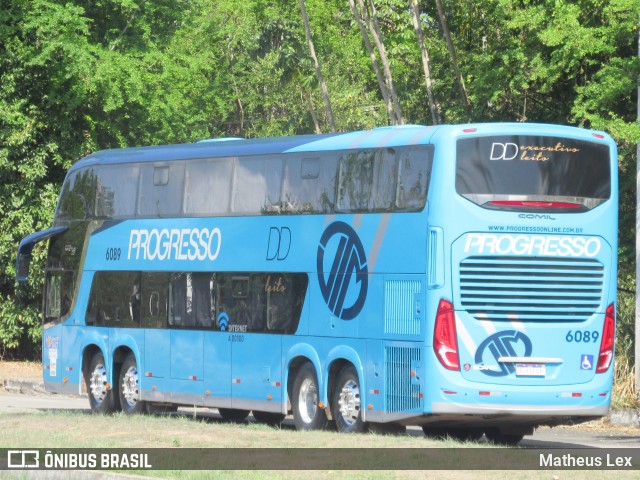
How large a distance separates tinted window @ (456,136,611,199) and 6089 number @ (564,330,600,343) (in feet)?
5.59

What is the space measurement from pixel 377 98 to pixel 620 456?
124 ft

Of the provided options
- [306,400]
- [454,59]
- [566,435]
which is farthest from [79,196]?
[454,59]

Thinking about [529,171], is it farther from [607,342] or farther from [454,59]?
[454,59]

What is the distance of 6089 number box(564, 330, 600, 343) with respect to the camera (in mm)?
17484

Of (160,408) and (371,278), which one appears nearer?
(371,278)

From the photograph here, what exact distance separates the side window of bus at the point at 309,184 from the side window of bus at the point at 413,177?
1551 mm

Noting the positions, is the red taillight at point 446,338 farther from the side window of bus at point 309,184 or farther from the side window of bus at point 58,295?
the side window of bus at point 58,295

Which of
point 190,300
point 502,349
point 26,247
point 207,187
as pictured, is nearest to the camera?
point 502,349

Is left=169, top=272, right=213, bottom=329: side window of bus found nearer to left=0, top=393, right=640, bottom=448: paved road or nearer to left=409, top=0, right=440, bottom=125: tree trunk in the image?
left=0, top=393, right=640, bottom=448: paved road

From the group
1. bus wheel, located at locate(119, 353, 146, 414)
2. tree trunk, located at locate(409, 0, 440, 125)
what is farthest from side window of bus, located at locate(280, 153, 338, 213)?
tree trunk, located at locate(409, 0, 440, 125)

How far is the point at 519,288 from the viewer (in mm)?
17172

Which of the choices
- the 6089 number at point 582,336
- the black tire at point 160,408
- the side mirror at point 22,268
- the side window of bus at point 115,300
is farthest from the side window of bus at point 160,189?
the 6089 number at point 582,336

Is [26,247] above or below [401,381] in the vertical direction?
above

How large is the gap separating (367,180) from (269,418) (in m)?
5.92
